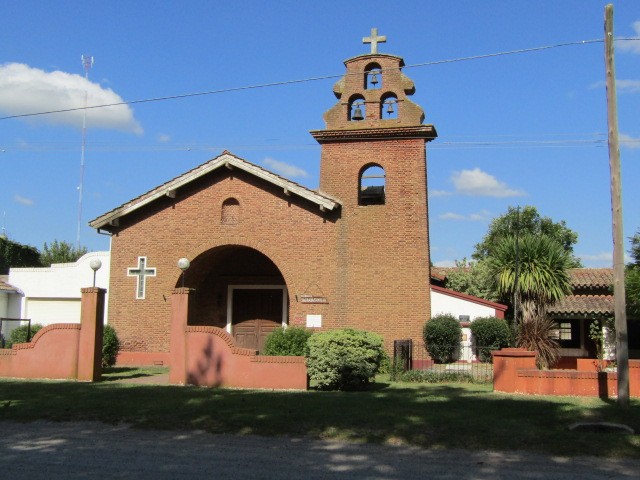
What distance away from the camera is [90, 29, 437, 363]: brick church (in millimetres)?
22875

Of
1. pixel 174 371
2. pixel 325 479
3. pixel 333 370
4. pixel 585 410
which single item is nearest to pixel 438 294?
pixel 333 370

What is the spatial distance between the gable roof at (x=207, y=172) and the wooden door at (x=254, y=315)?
422 centimetres

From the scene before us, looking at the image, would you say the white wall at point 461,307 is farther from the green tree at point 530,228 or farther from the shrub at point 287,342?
the green tree at point 530,228

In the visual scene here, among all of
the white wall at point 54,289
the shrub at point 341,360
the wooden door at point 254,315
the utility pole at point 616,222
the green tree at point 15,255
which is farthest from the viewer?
the green tree at point 15,255

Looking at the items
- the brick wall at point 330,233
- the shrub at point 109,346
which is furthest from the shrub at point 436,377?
the shrub at point 109,346

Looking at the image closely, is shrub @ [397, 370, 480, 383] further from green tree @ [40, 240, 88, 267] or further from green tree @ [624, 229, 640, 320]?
green tree @ [40, 240, 88, 267]

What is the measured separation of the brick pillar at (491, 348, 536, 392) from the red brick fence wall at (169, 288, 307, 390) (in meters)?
4.22

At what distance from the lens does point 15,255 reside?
51.0 meters

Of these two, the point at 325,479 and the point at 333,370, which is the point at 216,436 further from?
the point at 333,370

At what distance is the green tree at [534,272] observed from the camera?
2480 cm

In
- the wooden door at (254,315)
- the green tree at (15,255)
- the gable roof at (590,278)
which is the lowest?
the wooden door at (254,315)

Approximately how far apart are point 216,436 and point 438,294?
13690 mm

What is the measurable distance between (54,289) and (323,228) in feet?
42.6

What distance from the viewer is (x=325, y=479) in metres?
8.19
